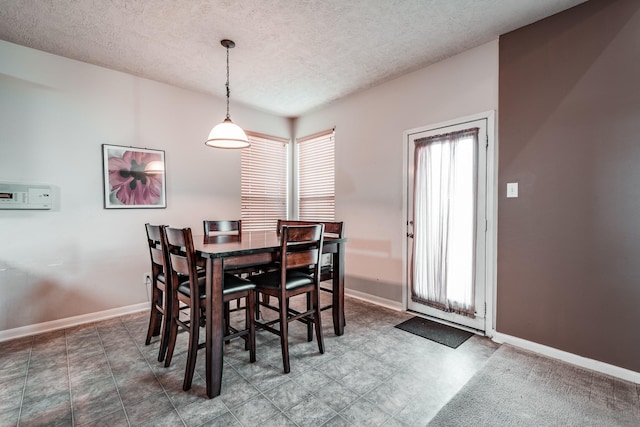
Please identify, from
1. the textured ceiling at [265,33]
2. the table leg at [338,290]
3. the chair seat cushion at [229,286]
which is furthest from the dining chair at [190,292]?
the textured ceiling at [265,33]

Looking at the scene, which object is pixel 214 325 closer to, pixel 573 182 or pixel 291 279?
pixel 291 279

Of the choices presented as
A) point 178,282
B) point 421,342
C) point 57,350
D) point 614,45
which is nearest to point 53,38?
point 178,282

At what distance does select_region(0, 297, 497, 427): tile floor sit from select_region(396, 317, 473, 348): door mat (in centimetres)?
10

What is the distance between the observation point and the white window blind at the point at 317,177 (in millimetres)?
Result: 4418

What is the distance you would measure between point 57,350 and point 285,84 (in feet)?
11.5

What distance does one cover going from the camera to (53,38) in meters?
2.68

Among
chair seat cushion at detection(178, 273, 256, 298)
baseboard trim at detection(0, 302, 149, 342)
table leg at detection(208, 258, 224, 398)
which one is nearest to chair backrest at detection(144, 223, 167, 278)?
chair seat cushion at detection(178, 273, 256, 298)

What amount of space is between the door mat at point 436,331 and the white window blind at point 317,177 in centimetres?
185

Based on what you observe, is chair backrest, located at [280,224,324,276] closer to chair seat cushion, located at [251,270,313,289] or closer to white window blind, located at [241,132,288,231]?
chair seat cushion, located at [251,270,313,289]

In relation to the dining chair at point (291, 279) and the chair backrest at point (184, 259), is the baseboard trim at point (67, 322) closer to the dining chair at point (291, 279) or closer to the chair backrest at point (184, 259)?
the chair backrest at point (184, 259)

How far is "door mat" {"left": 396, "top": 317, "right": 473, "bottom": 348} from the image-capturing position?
106 inches

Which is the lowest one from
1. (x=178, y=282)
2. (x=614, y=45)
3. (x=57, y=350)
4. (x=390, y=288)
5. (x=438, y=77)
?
(x=57, y=350)

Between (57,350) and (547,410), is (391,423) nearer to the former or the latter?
(547,410)

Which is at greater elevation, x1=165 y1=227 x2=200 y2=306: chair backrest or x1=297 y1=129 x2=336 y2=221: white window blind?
x1=297 y1=129 x2=336 y2=221: white window blind
